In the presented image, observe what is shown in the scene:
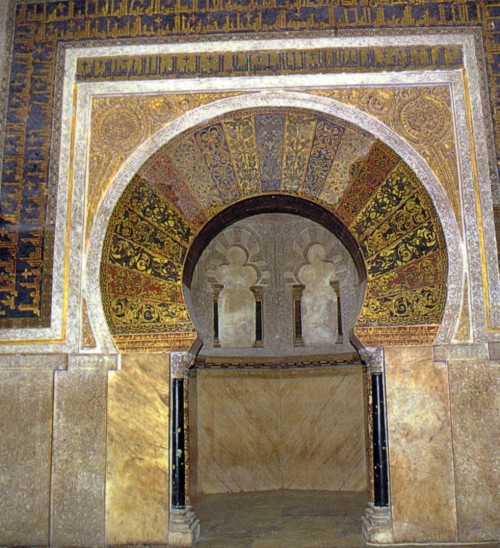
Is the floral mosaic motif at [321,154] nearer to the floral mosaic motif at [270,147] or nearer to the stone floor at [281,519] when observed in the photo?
the floral mosaic motif at [270,147]

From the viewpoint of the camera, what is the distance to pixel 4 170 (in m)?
5.23

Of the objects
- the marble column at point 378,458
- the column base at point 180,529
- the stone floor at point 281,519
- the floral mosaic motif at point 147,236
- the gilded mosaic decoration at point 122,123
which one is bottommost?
the stone floor at point 281,519

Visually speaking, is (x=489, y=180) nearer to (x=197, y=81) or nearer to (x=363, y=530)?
(x=197, y=81)

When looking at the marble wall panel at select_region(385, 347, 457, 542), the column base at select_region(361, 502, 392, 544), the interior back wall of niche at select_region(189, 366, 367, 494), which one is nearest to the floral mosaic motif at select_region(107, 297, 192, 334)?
the marble wall panel at select_region(385, 347, 457, 542)

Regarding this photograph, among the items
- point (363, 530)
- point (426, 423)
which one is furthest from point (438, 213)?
point (363, 530)

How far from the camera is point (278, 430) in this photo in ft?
24.3

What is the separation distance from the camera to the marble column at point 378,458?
4.74 m

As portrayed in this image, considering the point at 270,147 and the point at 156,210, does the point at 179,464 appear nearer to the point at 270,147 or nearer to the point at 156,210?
the point at 156,210

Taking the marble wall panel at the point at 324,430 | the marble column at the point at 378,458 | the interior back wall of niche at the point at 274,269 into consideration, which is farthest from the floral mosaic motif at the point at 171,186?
the marble wall panel at the point at 324,430

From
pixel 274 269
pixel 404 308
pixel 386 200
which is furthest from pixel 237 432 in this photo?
pixel 386 200

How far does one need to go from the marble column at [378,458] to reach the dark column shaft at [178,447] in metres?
1.38

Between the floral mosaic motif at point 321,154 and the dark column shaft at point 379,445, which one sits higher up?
the floral mosaic motif at point 321,154

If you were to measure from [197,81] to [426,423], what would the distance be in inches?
125

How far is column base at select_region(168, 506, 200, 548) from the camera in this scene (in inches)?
187
